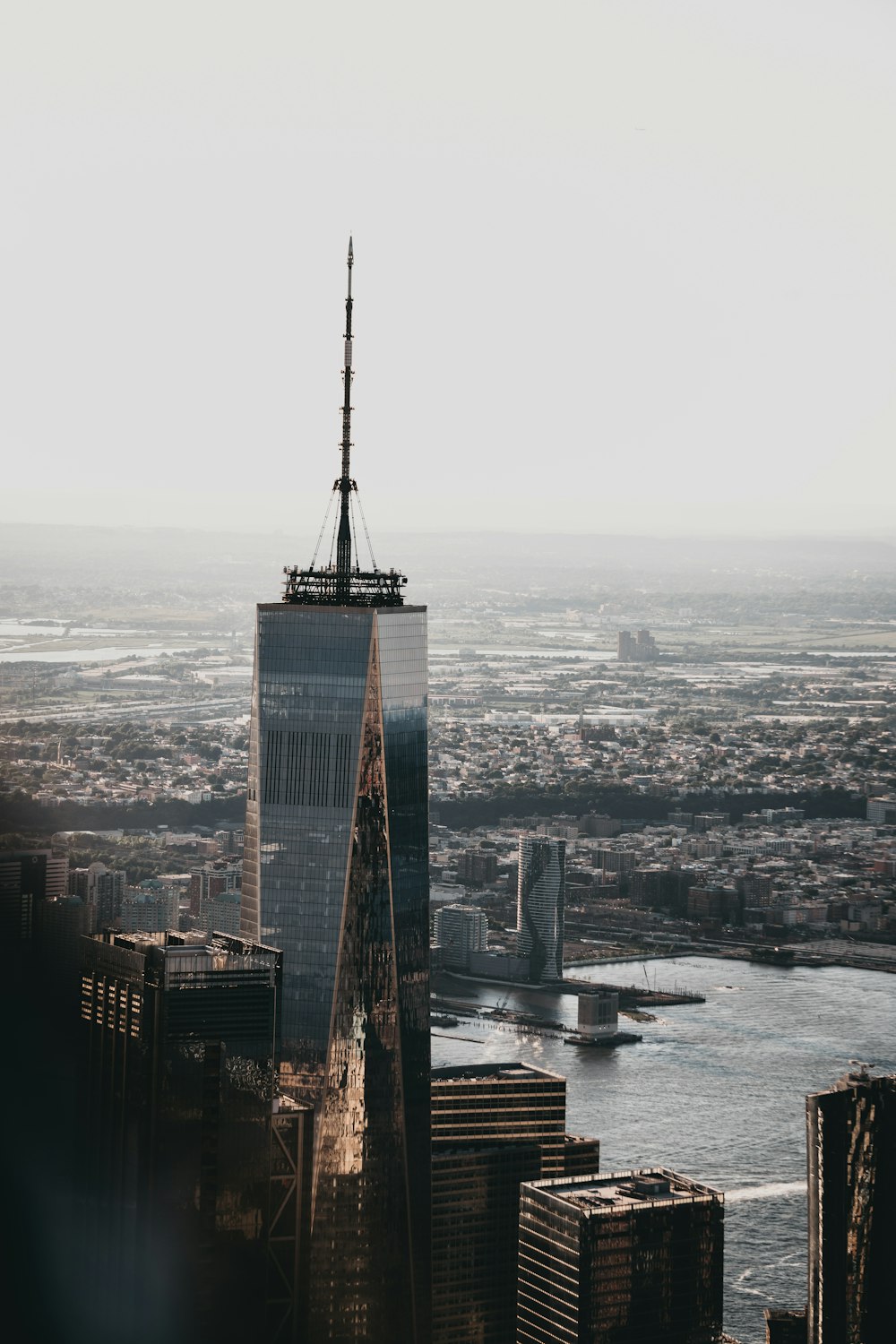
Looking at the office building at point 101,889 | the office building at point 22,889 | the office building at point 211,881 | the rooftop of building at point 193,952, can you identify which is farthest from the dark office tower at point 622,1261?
the office building at point 211,881

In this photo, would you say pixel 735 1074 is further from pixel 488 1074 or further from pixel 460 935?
pixel 488 1074

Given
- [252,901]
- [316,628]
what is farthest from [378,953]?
[316,628]

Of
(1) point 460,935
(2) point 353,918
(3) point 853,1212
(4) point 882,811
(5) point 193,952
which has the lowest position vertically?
(1) point 460,935

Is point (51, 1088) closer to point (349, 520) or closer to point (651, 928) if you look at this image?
point (349, 520)

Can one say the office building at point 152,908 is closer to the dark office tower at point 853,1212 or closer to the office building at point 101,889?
the office building at point 101,889

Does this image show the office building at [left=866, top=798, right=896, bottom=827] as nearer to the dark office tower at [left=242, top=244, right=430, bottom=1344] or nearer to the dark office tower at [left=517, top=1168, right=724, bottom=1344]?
the dark office tower at [left=517, top=1168, right=724, bottom=1344]

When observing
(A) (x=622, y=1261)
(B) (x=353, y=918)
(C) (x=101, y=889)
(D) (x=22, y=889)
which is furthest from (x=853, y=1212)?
(C) (x=101, y=889)

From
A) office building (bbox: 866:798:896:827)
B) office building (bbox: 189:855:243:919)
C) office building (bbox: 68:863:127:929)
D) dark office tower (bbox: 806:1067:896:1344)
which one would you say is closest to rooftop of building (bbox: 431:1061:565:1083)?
dark office tower (bbox: 806:1067:896:1344)
